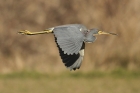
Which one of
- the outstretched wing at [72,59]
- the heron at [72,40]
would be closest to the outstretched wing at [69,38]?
the heron at [72,40]

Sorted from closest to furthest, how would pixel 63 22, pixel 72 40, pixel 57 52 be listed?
pixel 72 40 < pixel 57 52 < pixel 63 22

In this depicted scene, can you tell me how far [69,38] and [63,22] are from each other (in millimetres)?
5300

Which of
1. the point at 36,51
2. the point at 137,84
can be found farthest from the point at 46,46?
the point at 137,84

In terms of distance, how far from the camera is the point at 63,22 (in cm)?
937

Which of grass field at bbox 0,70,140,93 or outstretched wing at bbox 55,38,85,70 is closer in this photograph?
outstretched wing at bbox 55,38,85,70

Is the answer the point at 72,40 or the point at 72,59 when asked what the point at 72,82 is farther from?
the point at 72,40

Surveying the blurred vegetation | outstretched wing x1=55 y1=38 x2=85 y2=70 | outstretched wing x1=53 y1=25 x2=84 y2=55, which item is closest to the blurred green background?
the blurred vegetation

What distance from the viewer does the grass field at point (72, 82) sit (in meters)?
7.73

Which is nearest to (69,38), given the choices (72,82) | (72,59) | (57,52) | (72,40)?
(72,40)

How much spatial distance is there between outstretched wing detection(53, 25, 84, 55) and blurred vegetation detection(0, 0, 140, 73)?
451cm

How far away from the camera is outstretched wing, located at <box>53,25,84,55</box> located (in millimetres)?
3992

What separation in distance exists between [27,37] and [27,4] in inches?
23.2

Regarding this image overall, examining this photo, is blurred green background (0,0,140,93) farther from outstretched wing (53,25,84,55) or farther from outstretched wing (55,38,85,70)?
outstretched wing (53,25,84,55)

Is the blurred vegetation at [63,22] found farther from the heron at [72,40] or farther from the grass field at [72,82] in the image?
the heron at [72,40]
